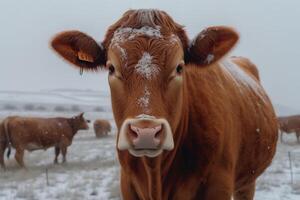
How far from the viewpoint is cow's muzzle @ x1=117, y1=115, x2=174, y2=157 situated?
240 cm

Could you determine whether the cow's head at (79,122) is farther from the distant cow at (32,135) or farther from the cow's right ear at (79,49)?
the cow's right ear at (79,49)

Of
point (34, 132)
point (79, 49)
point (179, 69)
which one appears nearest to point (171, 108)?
point (179, 69)

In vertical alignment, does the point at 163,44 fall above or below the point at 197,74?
above

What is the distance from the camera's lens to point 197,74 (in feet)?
12.0

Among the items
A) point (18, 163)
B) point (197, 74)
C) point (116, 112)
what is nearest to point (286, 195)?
point (197, 74)

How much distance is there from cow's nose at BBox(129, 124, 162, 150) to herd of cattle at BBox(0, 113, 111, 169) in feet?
42.4

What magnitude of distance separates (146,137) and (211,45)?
113 cm

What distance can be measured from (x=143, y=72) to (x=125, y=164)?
1.04 m

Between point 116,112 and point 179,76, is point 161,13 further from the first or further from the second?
point 116,112

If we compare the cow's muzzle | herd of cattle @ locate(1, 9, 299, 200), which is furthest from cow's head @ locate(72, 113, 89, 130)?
the cow's muzzle

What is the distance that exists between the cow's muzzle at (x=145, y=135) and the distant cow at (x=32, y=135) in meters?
12.9

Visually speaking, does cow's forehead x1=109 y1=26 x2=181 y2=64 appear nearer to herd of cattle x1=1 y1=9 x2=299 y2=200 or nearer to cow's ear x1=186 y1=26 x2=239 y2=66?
herd of cattle x1=1 y1=9 x2=299 y2=200

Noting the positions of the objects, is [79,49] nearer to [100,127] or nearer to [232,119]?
[232,119]

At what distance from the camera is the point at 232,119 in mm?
3725
